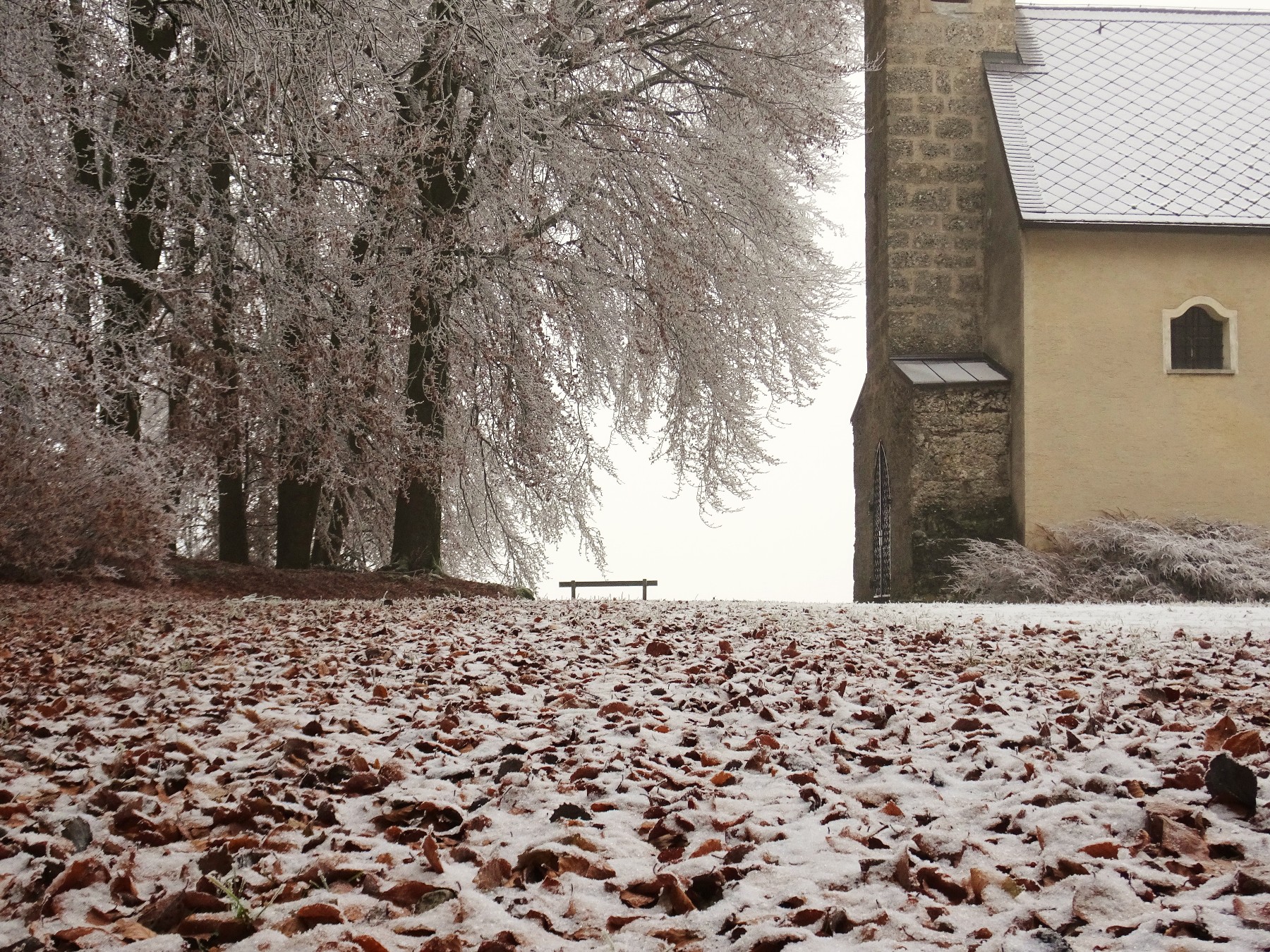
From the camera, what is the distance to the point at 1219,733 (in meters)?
4.02

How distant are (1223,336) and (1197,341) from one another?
0.32m

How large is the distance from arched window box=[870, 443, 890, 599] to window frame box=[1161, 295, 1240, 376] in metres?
4.08

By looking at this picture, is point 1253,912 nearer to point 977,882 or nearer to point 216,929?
point 977,882

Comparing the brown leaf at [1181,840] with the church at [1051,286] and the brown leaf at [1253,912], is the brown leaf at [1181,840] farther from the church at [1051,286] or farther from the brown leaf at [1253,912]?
the church at [1051,286]

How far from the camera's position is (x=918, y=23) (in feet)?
53.2

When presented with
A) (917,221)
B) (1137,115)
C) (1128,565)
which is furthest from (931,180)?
(1128,565)

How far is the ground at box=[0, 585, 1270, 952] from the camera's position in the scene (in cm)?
270

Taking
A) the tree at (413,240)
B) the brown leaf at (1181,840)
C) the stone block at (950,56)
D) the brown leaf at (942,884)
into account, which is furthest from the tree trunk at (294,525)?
the brown leaf at (1181,840)

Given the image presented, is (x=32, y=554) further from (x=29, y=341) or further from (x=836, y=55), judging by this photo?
(x=836, y=55)

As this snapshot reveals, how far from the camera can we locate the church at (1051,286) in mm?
14305

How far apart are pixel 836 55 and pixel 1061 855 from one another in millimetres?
15468

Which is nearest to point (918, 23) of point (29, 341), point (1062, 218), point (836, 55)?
point (836, 55)

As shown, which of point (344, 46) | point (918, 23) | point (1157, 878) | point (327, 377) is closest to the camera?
point (1157, 878)

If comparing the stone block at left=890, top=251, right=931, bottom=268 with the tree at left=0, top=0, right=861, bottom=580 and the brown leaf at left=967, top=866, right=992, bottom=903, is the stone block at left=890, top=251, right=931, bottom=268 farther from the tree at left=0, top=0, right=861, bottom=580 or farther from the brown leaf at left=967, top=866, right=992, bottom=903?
the brown leaf at left=967, top=866, right=992, bottom=903
